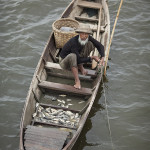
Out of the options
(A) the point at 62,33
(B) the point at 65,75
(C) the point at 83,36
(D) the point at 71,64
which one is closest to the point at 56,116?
(D) the point at 71,64

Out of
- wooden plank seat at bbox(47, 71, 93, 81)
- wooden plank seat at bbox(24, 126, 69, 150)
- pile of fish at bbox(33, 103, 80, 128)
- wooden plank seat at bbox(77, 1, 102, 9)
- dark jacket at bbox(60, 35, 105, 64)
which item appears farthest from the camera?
wooden plank seat at bbox(77, 1, 102, 9)

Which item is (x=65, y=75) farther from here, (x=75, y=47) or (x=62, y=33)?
(x=62, y=33)

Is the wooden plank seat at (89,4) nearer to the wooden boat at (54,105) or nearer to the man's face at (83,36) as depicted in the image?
the wooden boat at (54,105)

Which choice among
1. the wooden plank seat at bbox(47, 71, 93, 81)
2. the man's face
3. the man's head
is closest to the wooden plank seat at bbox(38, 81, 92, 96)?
the wooden plank seat at bbox(47, 71, 93, 81)

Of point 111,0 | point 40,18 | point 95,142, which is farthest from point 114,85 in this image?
point 111,0

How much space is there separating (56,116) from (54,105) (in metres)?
0.39

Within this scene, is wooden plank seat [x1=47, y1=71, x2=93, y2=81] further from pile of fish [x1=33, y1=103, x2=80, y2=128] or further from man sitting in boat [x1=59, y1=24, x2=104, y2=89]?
pile of fish [x1=33, y1=103, x2=80, y2=128]

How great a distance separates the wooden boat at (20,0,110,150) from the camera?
4.32 metres

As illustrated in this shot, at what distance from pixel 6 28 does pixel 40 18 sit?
5.28ft

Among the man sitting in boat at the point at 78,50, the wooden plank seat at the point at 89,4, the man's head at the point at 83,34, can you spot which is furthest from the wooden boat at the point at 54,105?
the wooden plank seat at the point at 89,4

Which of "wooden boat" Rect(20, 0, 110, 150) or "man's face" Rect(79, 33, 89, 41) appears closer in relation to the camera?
"wooden boat" Rect(20, 0, 110, 150)

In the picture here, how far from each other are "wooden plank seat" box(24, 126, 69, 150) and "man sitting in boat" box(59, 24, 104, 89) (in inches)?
63.5

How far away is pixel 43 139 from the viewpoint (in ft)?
14.1

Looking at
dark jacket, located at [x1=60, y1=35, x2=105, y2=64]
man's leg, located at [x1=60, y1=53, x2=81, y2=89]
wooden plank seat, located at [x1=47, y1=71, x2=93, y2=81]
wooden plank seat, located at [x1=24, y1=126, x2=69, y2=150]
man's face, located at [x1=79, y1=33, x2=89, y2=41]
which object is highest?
man's face, located at [x1=79, y1=33, x2=89, y2=41]
